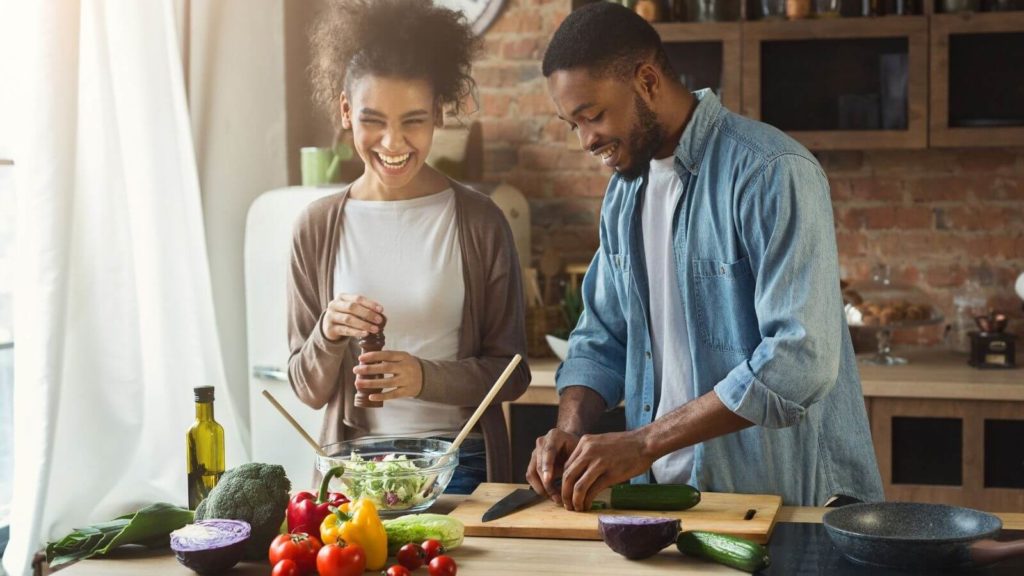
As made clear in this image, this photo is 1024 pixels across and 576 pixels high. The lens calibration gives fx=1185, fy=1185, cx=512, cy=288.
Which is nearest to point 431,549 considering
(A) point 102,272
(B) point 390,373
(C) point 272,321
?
Result: (B) point 390,373

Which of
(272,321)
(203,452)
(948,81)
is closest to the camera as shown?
(203,452)

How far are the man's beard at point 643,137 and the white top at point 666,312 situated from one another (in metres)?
0.06

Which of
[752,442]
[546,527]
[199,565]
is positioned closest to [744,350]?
[752,442]

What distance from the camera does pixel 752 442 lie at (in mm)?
2230

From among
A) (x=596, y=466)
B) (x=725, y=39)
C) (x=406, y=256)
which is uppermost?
(x=725, y=39)

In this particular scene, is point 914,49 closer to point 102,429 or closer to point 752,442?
point 752,442

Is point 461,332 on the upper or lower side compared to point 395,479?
upper

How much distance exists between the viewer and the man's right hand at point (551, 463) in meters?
2.04

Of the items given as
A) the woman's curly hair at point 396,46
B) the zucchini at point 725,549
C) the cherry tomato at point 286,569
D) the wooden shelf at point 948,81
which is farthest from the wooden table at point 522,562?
the wooden shelf at point 948,81

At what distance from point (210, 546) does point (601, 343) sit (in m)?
1.02

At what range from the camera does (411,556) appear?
1.73m

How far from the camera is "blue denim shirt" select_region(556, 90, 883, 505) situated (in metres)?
2.01

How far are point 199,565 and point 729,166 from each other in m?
1.16

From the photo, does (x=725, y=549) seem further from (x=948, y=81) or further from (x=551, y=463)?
(x=948, y=81)
